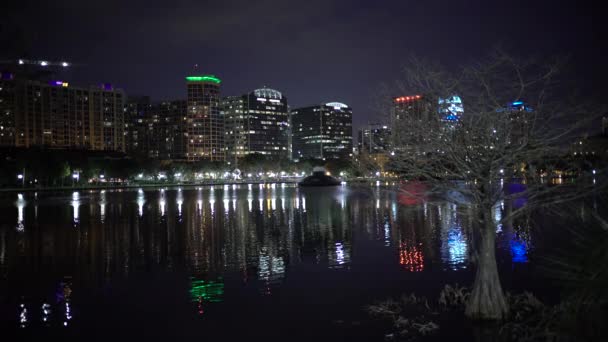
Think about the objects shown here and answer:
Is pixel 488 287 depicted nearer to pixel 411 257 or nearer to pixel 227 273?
pixel 411 257

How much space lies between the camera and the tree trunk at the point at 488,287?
11.9 metres

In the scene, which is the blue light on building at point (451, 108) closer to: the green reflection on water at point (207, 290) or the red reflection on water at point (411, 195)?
the red reflection on water at point (411, 195)

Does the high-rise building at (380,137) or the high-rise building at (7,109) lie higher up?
the high-rise building at (7,109)

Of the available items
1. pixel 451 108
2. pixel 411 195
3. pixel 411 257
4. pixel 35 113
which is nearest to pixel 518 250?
pixel 411 257

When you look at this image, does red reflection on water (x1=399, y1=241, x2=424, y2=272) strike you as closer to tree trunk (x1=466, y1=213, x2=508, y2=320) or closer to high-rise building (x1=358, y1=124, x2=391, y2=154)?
high-rise building (x1=358, y1=124, x2=391, y2=154)

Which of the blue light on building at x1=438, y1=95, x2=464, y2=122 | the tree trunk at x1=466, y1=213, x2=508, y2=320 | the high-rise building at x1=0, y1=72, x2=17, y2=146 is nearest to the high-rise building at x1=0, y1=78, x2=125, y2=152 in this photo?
the high-rise building at x1=0, y1=72, x2=17, y2=146

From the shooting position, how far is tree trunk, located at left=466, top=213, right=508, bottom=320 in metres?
11.9

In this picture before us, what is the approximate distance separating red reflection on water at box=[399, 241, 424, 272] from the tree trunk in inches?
228

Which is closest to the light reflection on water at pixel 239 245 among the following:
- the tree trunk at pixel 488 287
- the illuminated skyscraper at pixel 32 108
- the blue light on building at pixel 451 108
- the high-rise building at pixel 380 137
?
the tree trunk at pixel 488 287

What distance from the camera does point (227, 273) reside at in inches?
712

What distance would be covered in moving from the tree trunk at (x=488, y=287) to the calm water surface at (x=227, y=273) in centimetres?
172

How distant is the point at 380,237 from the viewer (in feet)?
85.0

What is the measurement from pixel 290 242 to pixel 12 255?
13213mm

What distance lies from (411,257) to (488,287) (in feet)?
27.1
